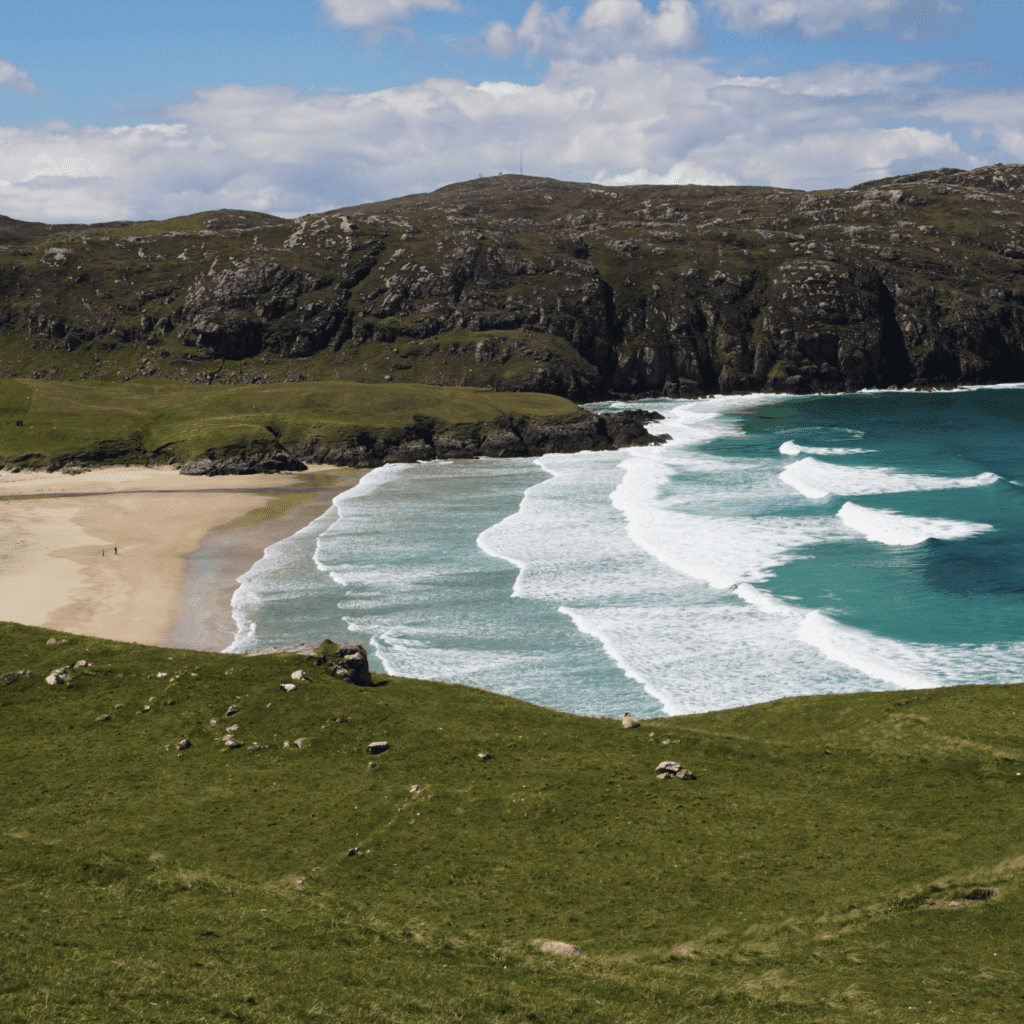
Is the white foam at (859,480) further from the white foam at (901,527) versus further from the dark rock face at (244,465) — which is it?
the dark rock face at (244,465)

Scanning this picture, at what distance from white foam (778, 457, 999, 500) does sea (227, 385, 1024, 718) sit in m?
0.41

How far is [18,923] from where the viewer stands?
49.9 ft

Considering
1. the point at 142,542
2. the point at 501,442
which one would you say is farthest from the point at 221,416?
the point at 142,542

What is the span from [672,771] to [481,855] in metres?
6.46

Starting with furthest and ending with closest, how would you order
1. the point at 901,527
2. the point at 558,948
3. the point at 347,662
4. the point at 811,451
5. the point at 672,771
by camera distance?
the point at 811,451
the point at 901,527
the point at 347,662
the point at 672,771
the point at 558,948

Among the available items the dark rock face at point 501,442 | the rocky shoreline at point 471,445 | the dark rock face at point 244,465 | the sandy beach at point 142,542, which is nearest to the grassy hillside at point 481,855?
the sandy beach at point 142,542

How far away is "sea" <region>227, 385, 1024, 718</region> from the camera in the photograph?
42.2 m

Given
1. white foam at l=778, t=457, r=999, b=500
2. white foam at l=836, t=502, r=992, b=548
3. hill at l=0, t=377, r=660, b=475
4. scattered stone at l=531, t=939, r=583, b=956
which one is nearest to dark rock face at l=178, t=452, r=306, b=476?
hill at l=0, t=377, r=660, b=475

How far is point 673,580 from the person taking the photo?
57.1 metres

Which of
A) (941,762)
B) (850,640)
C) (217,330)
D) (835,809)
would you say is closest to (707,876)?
(835,809)

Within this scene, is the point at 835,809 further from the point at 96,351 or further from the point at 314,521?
the point at 96,351

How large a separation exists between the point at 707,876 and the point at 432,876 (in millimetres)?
6113

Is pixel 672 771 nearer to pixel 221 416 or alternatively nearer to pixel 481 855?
pixel 481 855

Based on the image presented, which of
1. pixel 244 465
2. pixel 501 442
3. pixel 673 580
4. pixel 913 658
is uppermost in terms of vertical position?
pixel 501 442
